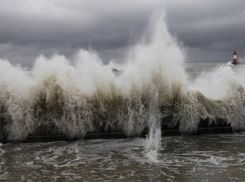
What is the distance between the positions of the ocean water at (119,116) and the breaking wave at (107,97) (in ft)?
0.08

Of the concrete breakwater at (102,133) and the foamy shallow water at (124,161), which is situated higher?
the concrete breakwater at (102,133)

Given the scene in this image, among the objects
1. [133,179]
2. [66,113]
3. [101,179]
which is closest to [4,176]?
[101,179]

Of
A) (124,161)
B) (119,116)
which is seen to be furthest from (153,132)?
(124,161)

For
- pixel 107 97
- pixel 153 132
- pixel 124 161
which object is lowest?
pixel 124 161

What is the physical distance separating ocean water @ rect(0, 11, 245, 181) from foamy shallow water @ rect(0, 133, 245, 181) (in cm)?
2

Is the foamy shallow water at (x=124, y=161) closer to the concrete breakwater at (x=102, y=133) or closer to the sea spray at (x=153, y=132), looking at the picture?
the sea spray at (x=153, y=132)

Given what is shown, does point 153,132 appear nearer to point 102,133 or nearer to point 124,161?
point 102,133

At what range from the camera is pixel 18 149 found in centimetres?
590

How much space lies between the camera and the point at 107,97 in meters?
7.36

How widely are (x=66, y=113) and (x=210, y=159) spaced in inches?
139

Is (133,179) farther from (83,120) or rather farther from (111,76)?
(111,76)

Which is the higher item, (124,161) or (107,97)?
(107,97)

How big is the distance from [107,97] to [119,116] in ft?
2.11

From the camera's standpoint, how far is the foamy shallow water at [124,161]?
169 inches
